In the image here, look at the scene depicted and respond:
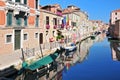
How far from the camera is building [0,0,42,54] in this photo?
781 inches

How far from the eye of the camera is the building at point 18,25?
1984cm

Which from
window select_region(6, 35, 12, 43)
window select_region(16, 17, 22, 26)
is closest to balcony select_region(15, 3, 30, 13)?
window select_region(16, 17, 22, 26)

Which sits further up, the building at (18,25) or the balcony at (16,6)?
the balcony at (16,6)

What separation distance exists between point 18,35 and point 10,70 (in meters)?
8.81

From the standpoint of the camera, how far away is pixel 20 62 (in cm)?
1599

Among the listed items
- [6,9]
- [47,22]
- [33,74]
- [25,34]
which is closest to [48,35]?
[47,22]

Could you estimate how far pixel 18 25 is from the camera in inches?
888

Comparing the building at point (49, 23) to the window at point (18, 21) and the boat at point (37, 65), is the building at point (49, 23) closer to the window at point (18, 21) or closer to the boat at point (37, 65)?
the window at point (18, 21)

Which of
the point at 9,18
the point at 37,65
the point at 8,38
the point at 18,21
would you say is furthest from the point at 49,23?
the point at 37,65

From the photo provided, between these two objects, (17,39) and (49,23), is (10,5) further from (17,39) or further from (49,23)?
(49,23)

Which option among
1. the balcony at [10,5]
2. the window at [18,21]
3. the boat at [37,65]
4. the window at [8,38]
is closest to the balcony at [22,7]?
the balcony at [10,5]

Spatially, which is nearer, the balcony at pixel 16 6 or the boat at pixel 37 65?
the boat at pixel 37 65

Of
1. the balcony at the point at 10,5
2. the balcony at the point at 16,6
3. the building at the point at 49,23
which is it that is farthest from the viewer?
the building at the point at 49,23

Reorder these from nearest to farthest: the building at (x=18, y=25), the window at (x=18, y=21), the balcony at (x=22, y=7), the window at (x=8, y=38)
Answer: the building at (x=18, y=25) → the window at (x=8, y=38) → the balcony at (x=22, y=7) → the window at (x=18, y=21)
